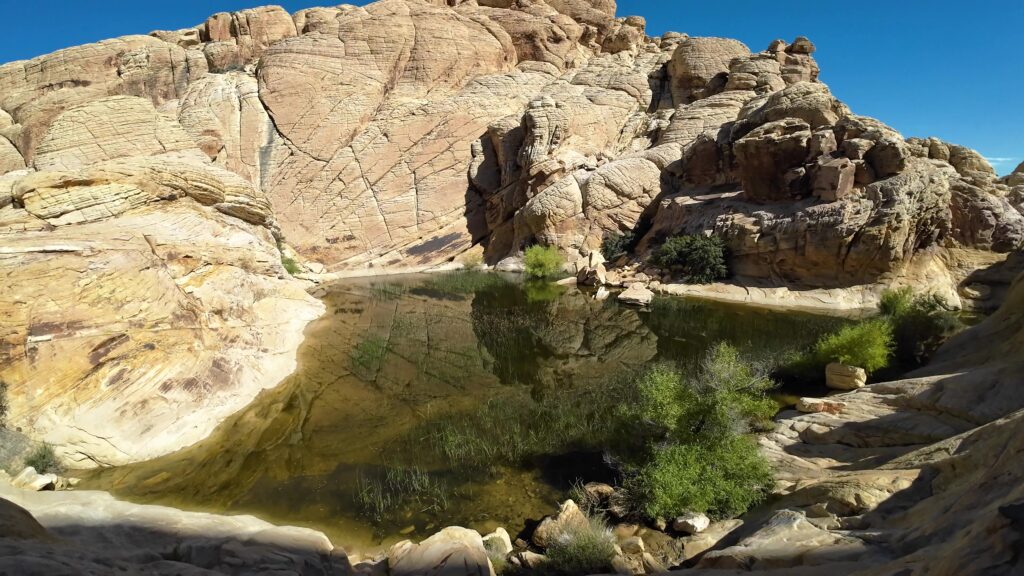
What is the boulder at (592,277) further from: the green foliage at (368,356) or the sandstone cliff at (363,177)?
the green foliage at (368,356)

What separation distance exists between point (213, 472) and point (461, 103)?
44.6 metres

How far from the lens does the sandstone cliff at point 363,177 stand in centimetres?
1084

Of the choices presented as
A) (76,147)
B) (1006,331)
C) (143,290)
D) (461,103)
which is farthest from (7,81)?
(1006,331)

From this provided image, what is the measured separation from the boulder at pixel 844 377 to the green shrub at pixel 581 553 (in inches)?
338

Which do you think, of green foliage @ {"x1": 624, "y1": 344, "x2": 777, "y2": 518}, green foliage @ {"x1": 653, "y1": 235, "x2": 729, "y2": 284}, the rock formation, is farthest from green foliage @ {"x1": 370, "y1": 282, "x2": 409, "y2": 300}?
green foliage @ {"x1": 624, "y1": 344, "x2": 777, "y2": 518}

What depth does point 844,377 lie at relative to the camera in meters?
11.4

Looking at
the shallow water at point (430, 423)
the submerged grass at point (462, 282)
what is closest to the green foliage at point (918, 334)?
the shallow water at point (430, 423)

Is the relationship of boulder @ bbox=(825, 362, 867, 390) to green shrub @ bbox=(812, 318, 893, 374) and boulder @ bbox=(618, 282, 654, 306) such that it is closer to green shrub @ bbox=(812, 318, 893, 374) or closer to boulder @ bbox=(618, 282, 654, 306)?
green shrub @ bbox=(812, 318, 893, 374)

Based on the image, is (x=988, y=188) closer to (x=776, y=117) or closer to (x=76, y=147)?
(x=776, y=117)

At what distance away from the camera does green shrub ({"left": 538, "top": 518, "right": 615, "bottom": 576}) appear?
228 inches

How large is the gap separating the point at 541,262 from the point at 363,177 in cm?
2178

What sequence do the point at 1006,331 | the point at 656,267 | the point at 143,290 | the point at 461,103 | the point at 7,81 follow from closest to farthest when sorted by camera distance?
the point at 1006,331 → the point at 143,290 → the point at 656,267 → the point at 7,81 → the point at 461,103

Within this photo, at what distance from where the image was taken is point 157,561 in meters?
4.53

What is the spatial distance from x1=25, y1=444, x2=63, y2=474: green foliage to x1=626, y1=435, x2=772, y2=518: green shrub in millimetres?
10276
